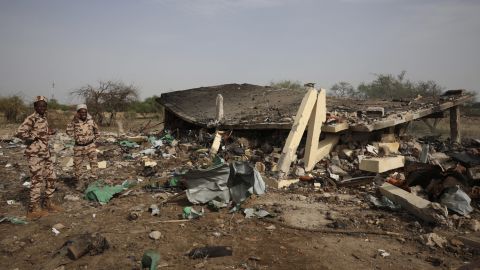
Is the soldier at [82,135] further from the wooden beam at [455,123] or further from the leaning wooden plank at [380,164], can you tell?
the wooden beam at [455,123]

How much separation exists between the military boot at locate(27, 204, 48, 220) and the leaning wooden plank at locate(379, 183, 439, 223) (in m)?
5.02

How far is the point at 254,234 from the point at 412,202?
2.24 metres

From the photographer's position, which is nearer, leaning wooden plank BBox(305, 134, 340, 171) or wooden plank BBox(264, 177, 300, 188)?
wooden plank BBox(264, 177, 300, 188)

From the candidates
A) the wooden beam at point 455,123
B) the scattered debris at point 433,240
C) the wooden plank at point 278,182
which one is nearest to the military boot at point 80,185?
the wooden plank at point 278,182

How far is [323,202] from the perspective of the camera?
5941mm

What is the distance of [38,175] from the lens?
5.30 meters

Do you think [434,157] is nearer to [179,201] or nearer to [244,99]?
[179,201]

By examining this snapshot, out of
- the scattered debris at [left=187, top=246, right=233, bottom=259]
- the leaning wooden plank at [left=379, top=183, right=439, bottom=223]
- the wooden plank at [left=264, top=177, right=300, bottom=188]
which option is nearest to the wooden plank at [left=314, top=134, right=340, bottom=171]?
the wooden plank at [left=264, top=177, right=300, bottom=188]

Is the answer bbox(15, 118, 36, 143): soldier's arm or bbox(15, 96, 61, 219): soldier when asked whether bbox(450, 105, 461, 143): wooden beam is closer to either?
bbox(15, 96, 61, 219): soldier

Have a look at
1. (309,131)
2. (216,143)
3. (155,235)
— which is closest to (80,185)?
(155,235)

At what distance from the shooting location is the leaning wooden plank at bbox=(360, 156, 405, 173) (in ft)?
22.2

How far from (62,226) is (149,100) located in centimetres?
2809

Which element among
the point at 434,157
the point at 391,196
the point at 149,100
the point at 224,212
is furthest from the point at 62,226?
the point at 149,100

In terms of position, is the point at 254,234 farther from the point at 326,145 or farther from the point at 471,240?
the point at 326,145
